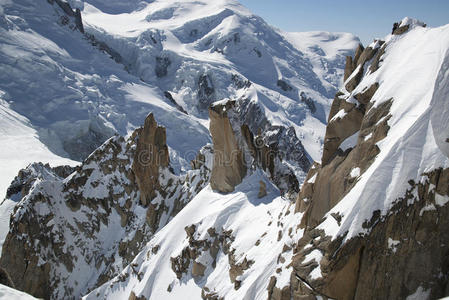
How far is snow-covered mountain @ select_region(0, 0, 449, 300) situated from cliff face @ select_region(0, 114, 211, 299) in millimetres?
136

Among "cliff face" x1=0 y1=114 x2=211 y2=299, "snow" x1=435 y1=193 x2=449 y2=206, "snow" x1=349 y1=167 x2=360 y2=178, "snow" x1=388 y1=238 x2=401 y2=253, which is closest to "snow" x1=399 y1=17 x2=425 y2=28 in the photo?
"snow" x1=349 y1=167 x2=360 y2=178

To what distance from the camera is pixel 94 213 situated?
146 ft

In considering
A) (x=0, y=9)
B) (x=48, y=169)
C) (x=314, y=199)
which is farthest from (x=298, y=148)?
(x=314, y=199)

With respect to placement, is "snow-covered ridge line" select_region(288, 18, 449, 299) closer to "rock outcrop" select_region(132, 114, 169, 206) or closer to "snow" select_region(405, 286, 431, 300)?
"snow" select_region(405, 286, 431, 300)

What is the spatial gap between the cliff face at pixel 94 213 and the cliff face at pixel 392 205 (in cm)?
2528

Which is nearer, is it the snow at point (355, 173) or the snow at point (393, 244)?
the snow at point (393, 244)

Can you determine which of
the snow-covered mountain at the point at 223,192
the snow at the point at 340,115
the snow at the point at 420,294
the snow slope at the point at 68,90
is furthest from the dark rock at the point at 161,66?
the snow at the point at 420,294

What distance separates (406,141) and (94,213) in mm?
37163

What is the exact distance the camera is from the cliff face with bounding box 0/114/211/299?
38844mm

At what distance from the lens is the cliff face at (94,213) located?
38.8 m

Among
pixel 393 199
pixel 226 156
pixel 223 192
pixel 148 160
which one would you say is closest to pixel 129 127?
pixel 148 160

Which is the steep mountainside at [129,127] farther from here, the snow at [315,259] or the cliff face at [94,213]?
the snow at [315,259]

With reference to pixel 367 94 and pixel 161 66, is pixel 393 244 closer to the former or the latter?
pixel 367 94

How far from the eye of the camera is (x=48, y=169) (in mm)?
52375
